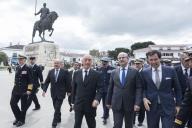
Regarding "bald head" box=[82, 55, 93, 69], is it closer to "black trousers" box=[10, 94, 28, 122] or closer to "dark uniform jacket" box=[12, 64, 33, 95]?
"dark uniform jacket" box=[12, 64, 33, 95]

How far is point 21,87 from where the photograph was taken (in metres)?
9.52

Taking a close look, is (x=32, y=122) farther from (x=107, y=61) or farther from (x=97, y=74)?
(x=97, y=74)

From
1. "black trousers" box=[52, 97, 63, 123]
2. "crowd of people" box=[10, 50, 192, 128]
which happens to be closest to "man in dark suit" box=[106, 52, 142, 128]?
"crowd of people" box=[10, 50, 192, 128]

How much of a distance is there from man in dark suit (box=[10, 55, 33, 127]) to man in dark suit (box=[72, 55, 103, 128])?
267cm

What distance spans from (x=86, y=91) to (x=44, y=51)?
→ 30520mm

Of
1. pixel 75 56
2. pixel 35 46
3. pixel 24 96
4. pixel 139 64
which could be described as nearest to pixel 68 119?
pixel 24 96

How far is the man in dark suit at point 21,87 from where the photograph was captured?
9.50 metres

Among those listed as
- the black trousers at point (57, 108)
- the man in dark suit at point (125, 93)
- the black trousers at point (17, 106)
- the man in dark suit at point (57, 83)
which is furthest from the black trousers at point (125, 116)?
the black trousers at point (17, 106)

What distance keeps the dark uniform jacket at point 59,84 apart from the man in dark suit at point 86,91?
2.18 metres

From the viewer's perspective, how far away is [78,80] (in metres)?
7.18

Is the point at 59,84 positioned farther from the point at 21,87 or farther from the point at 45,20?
the point at 45,20

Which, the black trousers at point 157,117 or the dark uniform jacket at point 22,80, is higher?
the dark uniform jacket at point 22,80

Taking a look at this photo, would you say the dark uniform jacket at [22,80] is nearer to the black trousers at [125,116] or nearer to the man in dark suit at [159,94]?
the black trousers at [125,116]

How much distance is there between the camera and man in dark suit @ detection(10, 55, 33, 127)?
950 centimetres
